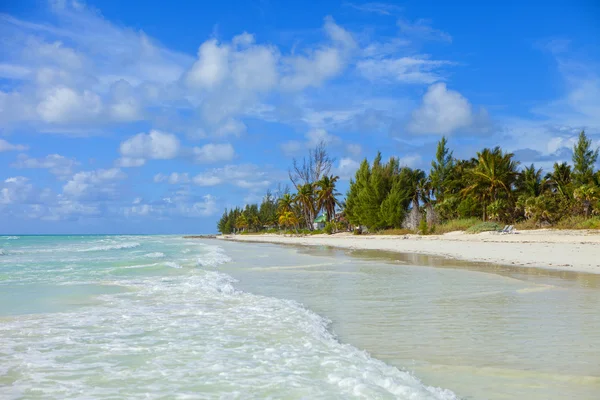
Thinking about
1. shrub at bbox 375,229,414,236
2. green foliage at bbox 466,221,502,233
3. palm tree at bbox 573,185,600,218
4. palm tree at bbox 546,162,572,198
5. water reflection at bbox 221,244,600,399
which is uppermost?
palm tree at bbox 546,162,572,198

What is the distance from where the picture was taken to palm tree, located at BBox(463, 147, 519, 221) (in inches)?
1671

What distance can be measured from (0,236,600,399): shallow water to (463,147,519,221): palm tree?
33564 mm

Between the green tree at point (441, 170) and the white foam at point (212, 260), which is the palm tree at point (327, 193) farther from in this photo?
the white foam at point (212, 260)

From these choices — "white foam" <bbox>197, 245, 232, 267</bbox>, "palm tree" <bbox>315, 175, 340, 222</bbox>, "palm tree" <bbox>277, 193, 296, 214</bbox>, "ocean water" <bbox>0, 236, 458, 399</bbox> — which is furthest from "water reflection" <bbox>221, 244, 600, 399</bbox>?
"palm tree" <bbox>277, 193, 296, 214</bbox>

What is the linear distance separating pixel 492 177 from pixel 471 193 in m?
2.91

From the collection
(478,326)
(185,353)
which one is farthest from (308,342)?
(478,326)

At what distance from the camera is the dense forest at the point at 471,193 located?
36.5 meters

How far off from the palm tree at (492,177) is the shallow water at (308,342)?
33.6 m

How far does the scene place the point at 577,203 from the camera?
36938 millimetres

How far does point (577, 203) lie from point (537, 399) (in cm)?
3881

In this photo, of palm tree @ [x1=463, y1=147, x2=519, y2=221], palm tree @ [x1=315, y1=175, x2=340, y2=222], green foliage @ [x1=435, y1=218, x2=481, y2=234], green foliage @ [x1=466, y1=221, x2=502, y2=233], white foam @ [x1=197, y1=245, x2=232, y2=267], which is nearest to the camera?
white foam @ [x1=197, y1=245, x2=232, y2=267]

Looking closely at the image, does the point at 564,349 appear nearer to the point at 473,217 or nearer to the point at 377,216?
the point at 473,217

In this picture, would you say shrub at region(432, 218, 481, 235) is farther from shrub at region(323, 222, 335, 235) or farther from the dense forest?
shrub at region(323, 222, 335, 235)

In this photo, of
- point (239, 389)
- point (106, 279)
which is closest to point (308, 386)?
point (239, 389)
